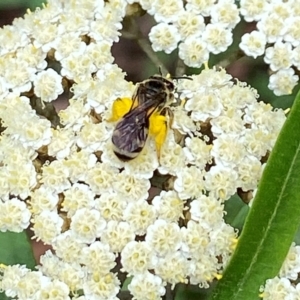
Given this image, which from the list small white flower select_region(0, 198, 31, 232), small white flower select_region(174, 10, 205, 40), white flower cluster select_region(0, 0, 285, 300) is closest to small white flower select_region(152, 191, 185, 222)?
white flower cluster select_region(0, 0, 285, 300)

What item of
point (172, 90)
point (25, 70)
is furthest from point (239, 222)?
point (25, 70)

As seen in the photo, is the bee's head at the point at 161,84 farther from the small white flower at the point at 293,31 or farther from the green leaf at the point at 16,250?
the green leaf at the point at 16,250

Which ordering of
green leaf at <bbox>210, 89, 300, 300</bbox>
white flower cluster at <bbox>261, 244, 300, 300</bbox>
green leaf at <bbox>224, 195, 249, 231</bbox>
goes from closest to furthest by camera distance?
green leaf at <bbox>210, 89, 300, 300</bbox> → white flower cluster at <bbox>261, 244, 300, 300</bbox> → green leaf at <bbox>224, 195, 249, 231</bbox>

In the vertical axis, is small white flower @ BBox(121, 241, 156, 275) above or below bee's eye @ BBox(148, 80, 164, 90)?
below

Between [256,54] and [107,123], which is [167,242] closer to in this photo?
[107,123]

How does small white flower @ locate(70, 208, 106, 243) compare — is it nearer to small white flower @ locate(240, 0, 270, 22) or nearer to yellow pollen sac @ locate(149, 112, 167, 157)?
yellow pollen sac @ locate(149, 112, 167, 157)

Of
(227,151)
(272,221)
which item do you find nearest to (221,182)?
(227,151)
